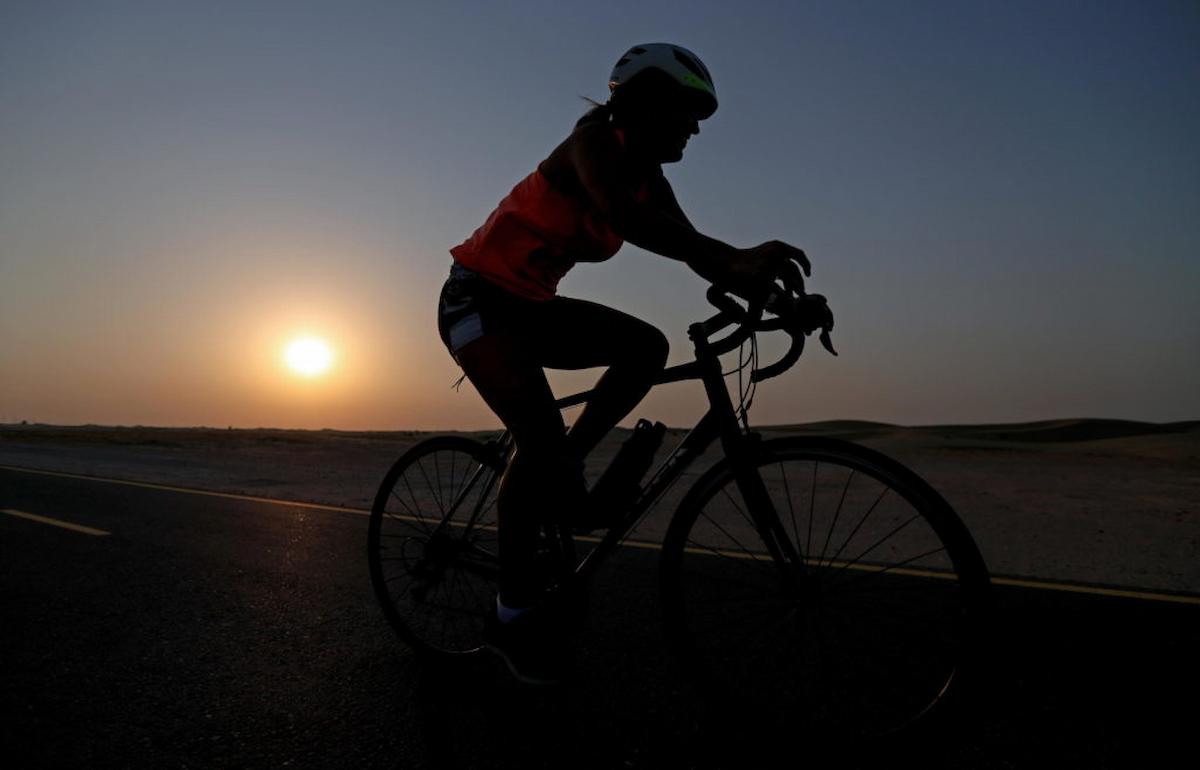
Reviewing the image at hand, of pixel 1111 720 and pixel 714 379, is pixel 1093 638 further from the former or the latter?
pixel 714 379

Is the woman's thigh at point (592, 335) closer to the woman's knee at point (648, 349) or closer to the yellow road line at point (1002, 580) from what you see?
the woman's knee at point (648, 349)

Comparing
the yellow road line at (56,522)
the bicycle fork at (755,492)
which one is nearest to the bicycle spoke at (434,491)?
the bicycle fork at (755,492)

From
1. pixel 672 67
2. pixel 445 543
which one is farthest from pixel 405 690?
pixel 672 67

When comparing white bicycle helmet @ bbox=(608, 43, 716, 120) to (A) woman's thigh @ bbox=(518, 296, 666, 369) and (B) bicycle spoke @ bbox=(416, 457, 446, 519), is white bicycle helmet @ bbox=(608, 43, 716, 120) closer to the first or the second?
(A) woman's thigh @ bbox=(518, 296, 666, 369)

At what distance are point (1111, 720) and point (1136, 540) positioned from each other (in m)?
4.50

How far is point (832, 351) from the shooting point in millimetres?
2621

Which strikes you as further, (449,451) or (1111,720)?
(449,451)

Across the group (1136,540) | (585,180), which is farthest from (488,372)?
(1136,540)

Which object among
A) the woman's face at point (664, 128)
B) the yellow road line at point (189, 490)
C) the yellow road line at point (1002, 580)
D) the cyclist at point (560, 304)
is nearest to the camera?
the cyclist at point (560, 304)

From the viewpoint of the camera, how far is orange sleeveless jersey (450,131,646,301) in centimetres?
297

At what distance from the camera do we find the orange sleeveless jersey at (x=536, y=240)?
9.74ft

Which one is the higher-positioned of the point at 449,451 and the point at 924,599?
the point at 449,451

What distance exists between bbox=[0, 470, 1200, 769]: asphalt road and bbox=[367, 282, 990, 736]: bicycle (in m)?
0.18

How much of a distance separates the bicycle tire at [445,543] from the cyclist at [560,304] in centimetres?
64
